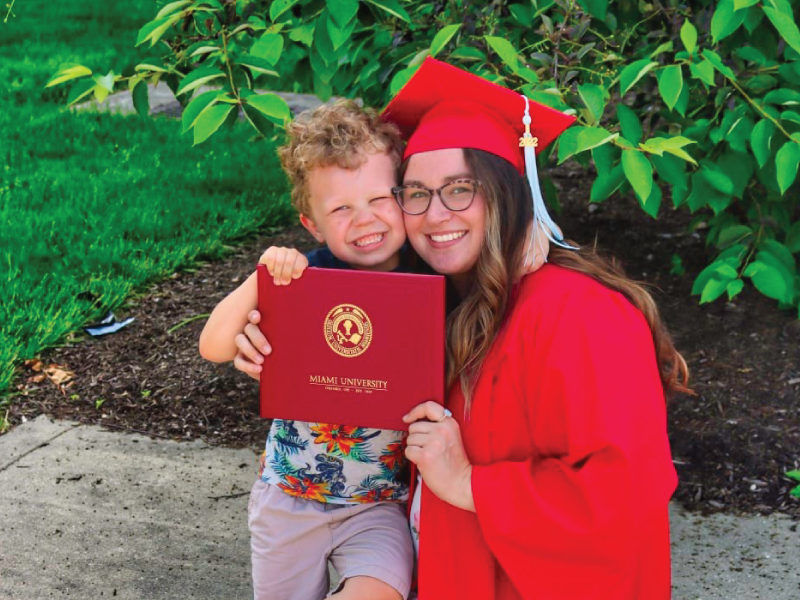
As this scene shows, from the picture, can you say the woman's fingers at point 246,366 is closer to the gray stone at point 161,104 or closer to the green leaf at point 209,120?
the green leaf at point 209,120

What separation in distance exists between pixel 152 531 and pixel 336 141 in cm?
153

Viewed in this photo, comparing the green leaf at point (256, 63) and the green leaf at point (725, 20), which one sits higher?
the green leaf at point (725, 20)

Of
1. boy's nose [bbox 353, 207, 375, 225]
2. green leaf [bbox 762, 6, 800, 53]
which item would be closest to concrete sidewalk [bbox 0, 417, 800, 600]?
boy's nose [bbox 353, 207, 375, 225]

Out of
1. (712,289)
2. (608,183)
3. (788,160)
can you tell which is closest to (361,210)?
(608,183)

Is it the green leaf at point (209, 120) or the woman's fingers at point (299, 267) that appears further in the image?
the green leaf at point (209, 120)

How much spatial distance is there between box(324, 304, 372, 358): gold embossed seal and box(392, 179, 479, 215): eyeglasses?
286mm

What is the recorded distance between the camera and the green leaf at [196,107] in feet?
8.93

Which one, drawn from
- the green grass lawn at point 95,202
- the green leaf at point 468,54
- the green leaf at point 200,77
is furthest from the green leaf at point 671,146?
the green grass lawn at point 95,202

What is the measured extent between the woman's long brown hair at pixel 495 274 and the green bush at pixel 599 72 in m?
0.43

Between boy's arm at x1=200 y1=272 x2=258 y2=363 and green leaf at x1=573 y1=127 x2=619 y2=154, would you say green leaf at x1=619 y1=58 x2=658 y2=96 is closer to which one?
green leaf at x1=573 y1=127 x2=619 y2=154

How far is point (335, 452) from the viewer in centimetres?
246

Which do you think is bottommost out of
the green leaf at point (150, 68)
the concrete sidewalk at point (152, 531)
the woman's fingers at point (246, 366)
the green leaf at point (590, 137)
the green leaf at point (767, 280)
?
the concrete sidewalk at point (152, 531)

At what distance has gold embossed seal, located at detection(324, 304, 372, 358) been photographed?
216 centimetres

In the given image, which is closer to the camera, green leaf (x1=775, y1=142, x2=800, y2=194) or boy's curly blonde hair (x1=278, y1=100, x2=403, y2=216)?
boy's curly blonde hair (x1=278, y1=100, x2=403, y2=216)
